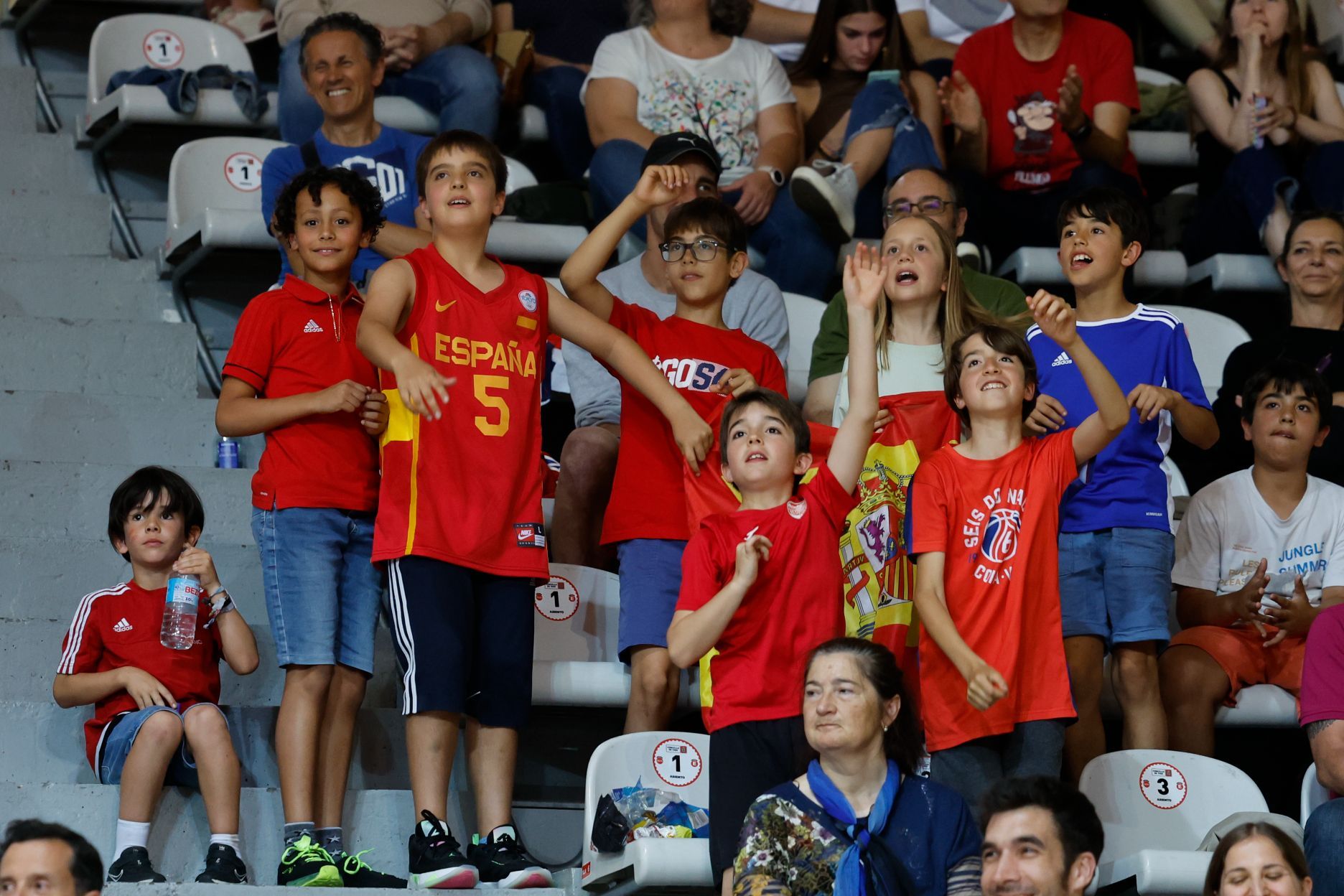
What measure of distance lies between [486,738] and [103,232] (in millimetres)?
2341

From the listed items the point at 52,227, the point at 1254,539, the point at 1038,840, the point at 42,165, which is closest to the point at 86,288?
the point at 52,227

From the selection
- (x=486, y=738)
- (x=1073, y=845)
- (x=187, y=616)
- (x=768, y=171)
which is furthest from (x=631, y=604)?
(x=768, y=171)

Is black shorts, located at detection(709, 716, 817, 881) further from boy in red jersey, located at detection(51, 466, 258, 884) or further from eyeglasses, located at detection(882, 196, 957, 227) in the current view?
eyeglasses, located at detection(882, 196, 957, 227)

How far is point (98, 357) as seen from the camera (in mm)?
4492

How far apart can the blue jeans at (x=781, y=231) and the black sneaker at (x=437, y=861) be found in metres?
2.14

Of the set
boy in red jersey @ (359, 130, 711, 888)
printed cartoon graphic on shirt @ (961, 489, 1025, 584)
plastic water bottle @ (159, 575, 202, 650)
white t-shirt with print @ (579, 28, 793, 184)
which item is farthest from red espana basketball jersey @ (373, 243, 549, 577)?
white t-shirt with print @ (579, 28, 793, 184)

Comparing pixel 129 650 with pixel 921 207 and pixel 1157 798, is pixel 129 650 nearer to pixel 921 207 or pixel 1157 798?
pixel 1157 798

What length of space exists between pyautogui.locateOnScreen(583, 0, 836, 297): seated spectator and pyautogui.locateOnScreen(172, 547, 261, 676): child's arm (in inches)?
72.3

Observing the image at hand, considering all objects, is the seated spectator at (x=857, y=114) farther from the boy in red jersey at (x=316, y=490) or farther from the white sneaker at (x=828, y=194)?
the boy in red jersey at (x=316, y=490)

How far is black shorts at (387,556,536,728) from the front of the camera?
10.4 ft

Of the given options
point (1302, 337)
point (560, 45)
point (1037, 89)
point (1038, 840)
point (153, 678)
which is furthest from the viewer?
point (560, 45)

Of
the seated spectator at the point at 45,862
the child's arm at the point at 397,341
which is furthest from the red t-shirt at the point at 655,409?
the seated spectator at the point at 45,862

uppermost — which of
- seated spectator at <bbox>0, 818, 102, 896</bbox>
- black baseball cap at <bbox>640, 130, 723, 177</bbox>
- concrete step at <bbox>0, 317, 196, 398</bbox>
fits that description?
black baseball cap at <bbox>640, 130, 723, 177</bbox>

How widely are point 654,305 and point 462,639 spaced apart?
1281mm
